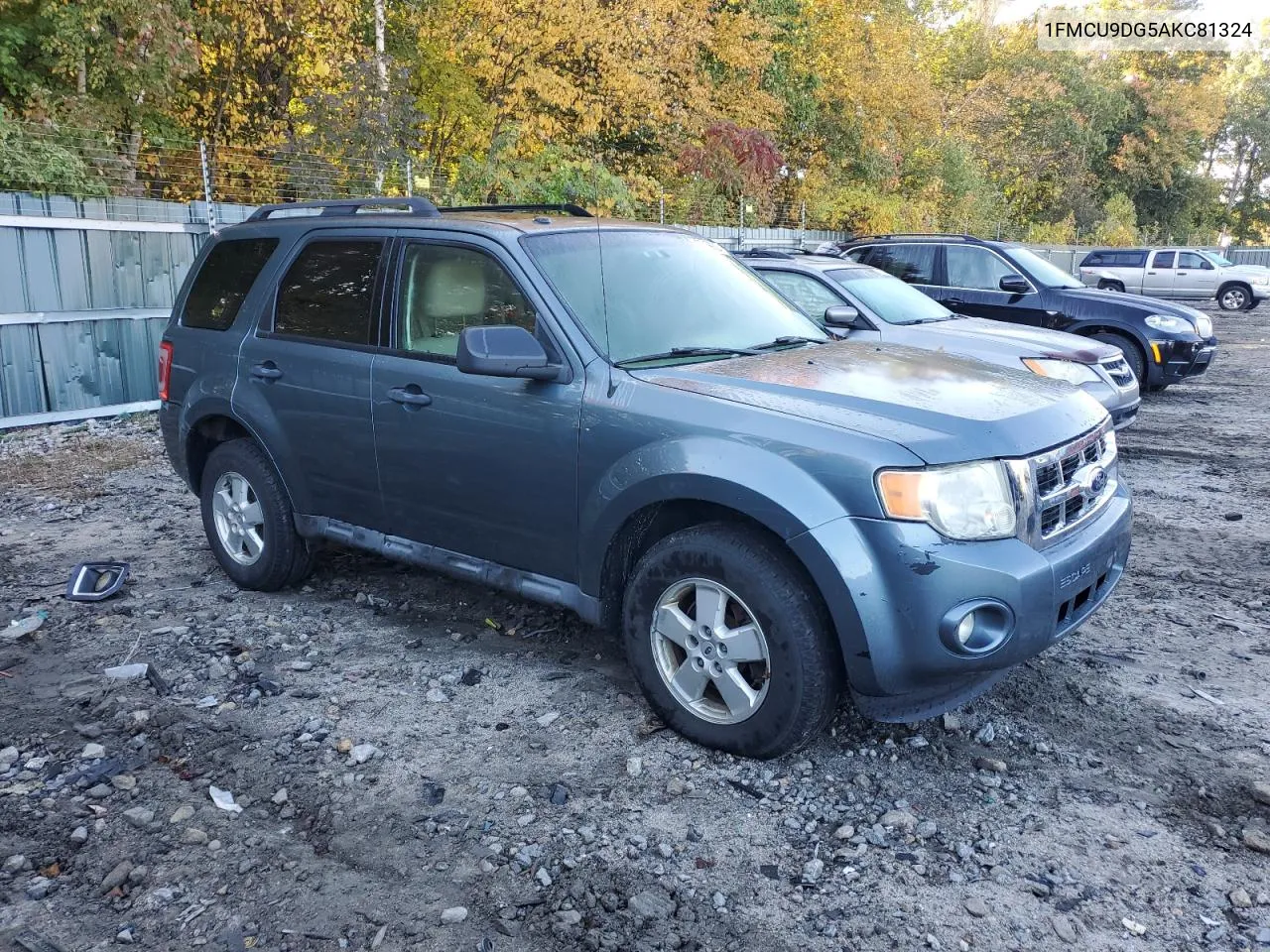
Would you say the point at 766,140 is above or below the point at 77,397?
above

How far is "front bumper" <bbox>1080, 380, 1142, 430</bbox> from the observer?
27.3 ft

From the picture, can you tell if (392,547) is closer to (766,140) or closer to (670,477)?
(670,477)

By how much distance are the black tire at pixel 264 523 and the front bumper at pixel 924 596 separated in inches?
117

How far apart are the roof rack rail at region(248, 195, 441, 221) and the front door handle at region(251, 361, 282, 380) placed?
789 millimetres

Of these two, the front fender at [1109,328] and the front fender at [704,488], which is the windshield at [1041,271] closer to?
the front fender at [1109,328]

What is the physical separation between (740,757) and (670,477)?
40.2 inches

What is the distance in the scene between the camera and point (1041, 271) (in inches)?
457

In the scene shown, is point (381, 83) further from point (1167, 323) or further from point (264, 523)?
point (264, 523)

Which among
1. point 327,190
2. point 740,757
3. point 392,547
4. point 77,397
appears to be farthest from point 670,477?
point 327,190

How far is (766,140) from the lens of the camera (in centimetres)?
2353

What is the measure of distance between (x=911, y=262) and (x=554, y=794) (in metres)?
9.71

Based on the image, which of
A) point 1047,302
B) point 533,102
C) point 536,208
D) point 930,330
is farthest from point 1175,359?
point 533,102

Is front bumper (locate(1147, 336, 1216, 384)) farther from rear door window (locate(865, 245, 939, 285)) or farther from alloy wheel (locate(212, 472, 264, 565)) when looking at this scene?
alloy wheel (locate(212, 472, 264, 565))

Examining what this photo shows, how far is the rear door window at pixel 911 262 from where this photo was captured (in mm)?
11750
